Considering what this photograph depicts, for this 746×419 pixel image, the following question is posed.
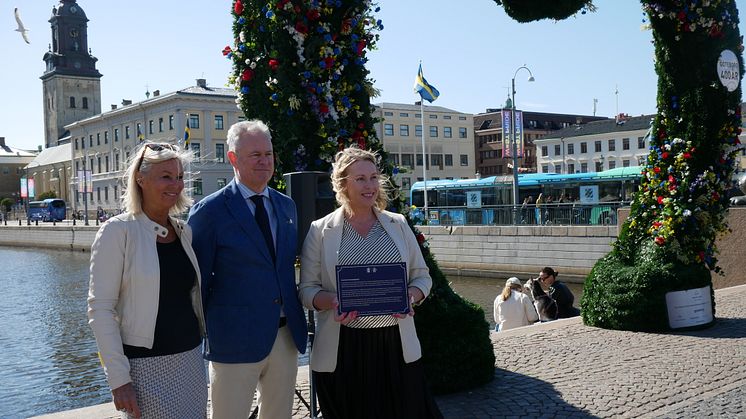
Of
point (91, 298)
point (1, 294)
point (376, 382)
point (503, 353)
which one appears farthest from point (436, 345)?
point (1, 294)

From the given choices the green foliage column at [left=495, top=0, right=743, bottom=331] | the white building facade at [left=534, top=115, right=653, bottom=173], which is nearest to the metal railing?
the green foliage column at [left=495, top=0, right=743, bottom=331]

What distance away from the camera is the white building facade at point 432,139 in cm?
8362

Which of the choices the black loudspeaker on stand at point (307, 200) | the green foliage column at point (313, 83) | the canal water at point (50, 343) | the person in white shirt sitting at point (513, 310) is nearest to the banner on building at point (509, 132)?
the canal water at point (50, 343)

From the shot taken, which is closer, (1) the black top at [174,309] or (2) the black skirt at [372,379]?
(1) the black top at [174,309]

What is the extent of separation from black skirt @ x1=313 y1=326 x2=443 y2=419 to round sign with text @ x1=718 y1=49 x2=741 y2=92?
751 cm

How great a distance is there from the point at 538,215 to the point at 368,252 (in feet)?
83.8

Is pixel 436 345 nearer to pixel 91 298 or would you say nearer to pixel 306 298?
pixel 306 298

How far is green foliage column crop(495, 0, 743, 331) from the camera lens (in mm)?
9891

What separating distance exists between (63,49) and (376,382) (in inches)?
5214

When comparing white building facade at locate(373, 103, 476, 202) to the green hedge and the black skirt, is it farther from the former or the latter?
the black skirt

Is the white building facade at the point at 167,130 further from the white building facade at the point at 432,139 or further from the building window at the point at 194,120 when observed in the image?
the white building facade at the point at 432,139

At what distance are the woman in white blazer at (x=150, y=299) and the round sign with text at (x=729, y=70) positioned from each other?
28.1 ft

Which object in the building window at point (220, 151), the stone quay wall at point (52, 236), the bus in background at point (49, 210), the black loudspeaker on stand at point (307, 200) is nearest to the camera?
the black loudspeaker on stand at point (307, 200)

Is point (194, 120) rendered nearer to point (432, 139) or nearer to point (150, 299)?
point (432, 139)
